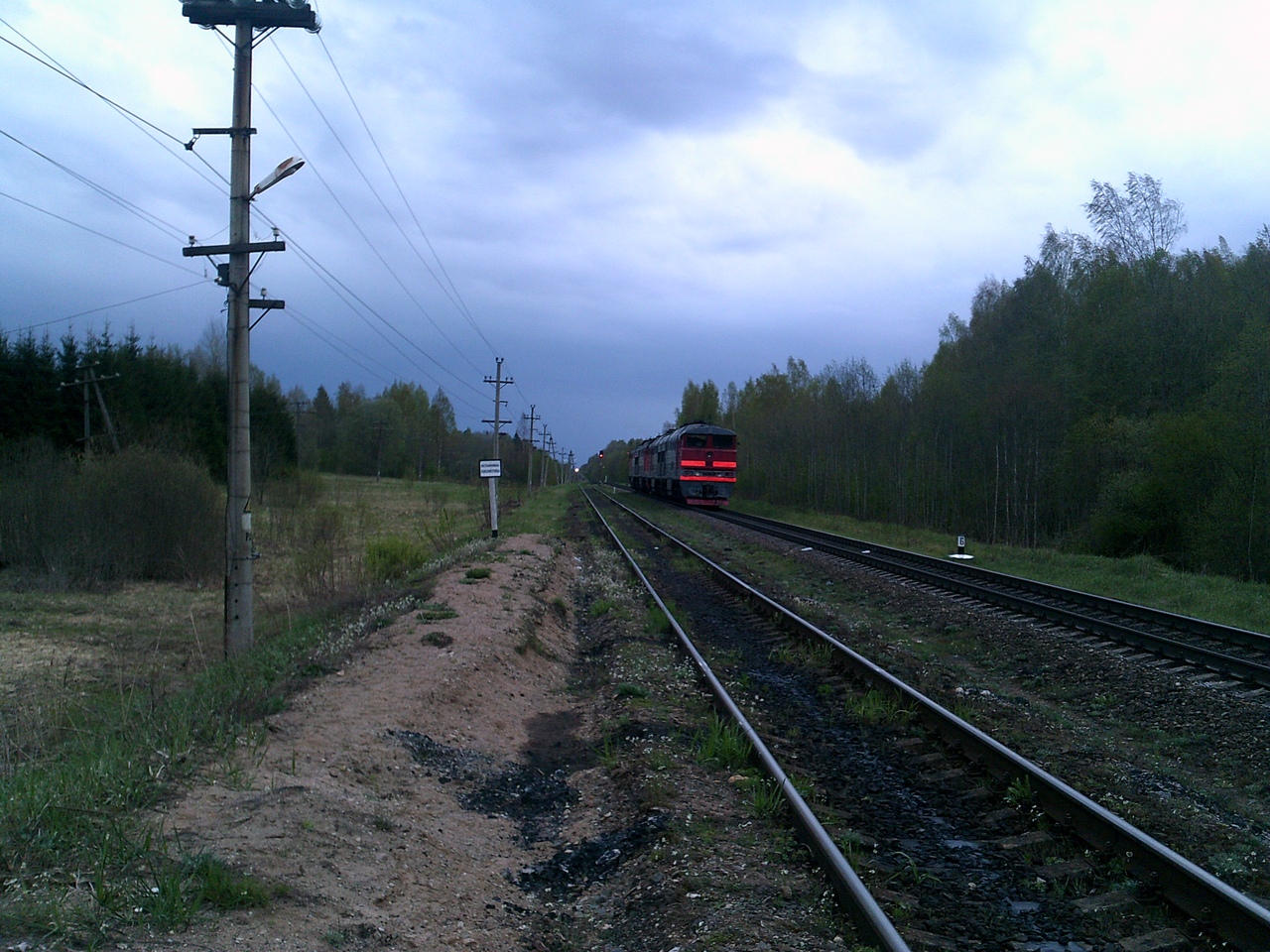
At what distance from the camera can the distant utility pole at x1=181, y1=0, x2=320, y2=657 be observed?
12.2 meters

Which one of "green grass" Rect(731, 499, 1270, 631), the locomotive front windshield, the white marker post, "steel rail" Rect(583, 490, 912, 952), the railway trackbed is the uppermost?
the locomotive front windshield

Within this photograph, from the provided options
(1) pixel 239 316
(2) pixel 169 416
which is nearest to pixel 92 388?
(2) pixel 169 416

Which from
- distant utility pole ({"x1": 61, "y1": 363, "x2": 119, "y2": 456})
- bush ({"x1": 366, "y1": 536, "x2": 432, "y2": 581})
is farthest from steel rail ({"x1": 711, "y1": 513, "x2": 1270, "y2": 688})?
distant utility pole ({"x1": 61, "y1": 363, "x2": 119, "y2": 456})

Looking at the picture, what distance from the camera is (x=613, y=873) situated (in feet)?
16.4

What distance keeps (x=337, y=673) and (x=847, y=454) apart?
148 ft

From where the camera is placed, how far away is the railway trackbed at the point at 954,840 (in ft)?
13.1

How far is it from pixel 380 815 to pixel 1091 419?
33.3 m

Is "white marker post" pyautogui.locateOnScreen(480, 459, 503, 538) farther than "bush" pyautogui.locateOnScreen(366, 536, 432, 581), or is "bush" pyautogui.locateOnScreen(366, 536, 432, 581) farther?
"white marker post" pyautogui.locateOnScreen(480, 459, 503, 538)

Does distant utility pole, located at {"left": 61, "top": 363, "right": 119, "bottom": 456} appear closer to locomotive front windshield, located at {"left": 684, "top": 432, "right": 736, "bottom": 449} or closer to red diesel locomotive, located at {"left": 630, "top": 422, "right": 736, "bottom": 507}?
locomotive front windshield, located at {"left": 684, "top": 432, "right": 736, "bottom": 449}

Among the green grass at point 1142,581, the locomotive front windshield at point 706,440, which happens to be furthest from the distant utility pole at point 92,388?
the green grass at point 1142,581

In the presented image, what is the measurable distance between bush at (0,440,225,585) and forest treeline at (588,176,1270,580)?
2908cm

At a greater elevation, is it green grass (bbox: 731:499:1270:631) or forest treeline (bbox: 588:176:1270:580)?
forest treeline (bbox: 588:176:1270:580)

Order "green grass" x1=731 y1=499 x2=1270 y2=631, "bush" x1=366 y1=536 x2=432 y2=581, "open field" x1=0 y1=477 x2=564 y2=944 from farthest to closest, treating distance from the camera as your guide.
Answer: "bush" x1=366 y1=536 x2=432 y2=581 < "green grass" x1=731 y1=499 x2=1270 y2=631 < "open field" x1=0 y1=477 x2=564 y2=944

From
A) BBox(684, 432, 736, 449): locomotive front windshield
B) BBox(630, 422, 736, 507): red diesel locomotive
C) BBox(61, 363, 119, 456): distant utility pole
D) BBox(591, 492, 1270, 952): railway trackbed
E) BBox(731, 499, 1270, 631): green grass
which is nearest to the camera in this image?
BBox(591, 492, 1270, 952): railway trackbed
